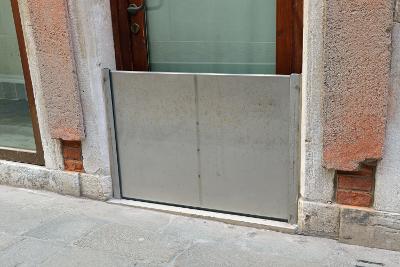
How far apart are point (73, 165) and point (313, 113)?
2.10 meters

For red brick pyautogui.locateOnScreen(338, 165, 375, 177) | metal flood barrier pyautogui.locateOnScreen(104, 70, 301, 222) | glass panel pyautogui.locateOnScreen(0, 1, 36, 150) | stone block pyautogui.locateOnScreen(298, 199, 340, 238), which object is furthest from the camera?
glass panel pyautogui.locateOnScreen(0, 1, 36, 150)

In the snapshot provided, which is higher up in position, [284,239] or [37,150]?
[37,150]

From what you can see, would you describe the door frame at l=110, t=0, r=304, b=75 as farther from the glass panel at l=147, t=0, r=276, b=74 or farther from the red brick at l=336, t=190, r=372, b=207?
the red brick at l=336, t=190, r=372, b=207

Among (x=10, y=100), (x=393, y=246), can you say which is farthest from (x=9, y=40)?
(x=393, y=246)

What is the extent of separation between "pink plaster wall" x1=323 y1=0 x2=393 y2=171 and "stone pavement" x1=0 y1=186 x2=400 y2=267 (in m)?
0.60

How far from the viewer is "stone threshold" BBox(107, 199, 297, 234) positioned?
10.8ft

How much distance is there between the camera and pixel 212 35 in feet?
11.1

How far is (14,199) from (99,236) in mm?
1155

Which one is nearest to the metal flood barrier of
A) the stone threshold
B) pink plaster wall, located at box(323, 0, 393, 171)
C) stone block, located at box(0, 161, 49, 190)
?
the stone threshold

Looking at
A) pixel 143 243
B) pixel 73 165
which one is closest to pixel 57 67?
pixel 73 165

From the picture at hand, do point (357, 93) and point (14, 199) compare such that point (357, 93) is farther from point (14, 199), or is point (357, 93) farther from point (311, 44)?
point (14, 199)

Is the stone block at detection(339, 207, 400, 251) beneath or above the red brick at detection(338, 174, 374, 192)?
beneath

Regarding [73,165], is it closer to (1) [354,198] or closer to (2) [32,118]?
(2) [32,118]

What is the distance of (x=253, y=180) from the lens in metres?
3.34
